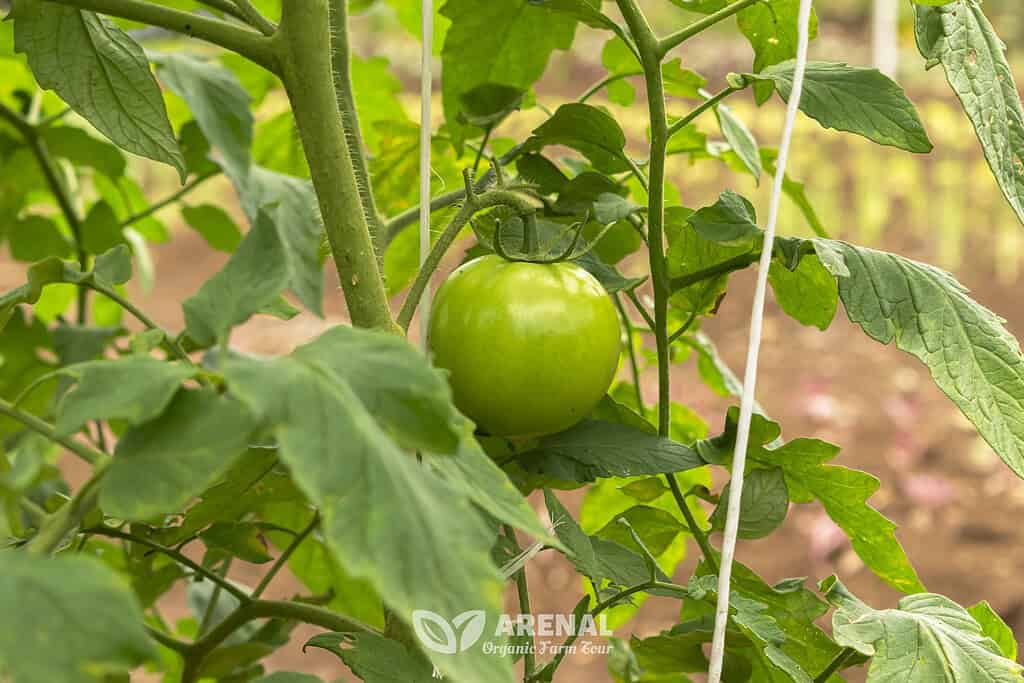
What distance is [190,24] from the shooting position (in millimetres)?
708

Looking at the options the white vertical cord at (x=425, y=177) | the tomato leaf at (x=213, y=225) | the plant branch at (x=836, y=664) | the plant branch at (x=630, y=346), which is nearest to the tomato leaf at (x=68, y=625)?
the white vertical cord at (x=425, y=177)

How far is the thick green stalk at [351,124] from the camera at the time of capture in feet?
2.74

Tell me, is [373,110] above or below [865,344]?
above

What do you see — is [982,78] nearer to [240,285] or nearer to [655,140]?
[655,140]

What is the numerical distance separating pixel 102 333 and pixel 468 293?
0.68 meters

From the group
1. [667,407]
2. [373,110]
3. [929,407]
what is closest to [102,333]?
[373,110]

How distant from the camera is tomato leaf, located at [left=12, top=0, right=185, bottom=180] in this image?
2.58 ft

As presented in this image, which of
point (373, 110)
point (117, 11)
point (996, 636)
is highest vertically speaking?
point (117, 11)

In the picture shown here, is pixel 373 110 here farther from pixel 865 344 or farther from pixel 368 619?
pixel 865 344

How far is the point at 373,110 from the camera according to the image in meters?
1.42

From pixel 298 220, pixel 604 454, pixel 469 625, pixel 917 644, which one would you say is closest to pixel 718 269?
pixel 604 454

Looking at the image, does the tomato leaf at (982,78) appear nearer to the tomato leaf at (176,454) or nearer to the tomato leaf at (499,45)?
the tomato leaf at (499,45)

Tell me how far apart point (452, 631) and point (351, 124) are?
0.48 meters

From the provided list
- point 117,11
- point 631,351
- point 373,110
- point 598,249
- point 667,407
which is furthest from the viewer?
point 373,110
